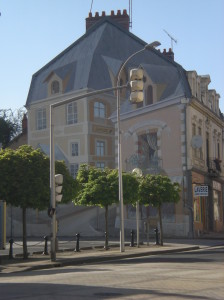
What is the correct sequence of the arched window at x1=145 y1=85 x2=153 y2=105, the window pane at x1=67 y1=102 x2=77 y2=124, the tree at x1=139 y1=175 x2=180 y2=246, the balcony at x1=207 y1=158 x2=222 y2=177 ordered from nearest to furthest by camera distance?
the tree at x1=139 y1=175 x2=180 y2=246 < the arched window at x1=145 y1=85 x2=153 y2=105 < the balcony at x1=207 y1=158 x2=222 y2=177 < the window pane at x1=67 y1=102 x2=77 y2=124

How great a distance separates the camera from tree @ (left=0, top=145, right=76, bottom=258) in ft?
65.2

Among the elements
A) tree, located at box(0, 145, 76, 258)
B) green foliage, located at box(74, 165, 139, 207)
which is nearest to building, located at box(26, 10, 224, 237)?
green foliage, located at box(74, 165, 139, 207)

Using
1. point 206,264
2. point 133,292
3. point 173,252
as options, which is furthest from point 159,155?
point 133,292

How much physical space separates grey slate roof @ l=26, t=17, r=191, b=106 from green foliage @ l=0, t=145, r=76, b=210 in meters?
21.4

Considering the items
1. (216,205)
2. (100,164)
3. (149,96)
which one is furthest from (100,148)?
(216,205)

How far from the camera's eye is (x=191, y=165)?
123ft

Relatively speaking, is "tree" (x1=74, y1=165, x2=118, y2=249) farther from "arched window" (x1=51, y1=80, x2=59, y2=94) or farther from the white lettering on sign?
"arched window" (x1=51, y1=80, x2=59, y2=94)

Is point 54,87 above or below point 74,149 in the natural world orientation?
above

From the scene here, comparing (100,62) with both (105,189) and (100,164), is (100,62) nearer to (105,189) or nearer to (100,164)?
(100,164)

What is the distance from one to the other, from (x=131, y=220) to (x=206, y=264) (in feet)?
74.8

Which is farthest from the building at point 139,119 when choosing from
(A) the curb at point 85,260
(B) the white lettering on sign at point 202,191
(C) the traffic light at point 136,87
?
(C) the traffic light at point 136,87

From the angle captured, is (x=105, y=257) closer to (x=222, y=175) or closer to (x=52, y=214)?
(x=52, y=214)

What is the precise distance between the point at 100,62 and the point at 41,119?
6.78 m

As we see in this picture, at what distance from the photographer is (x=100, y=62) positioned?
43812 millimetres
